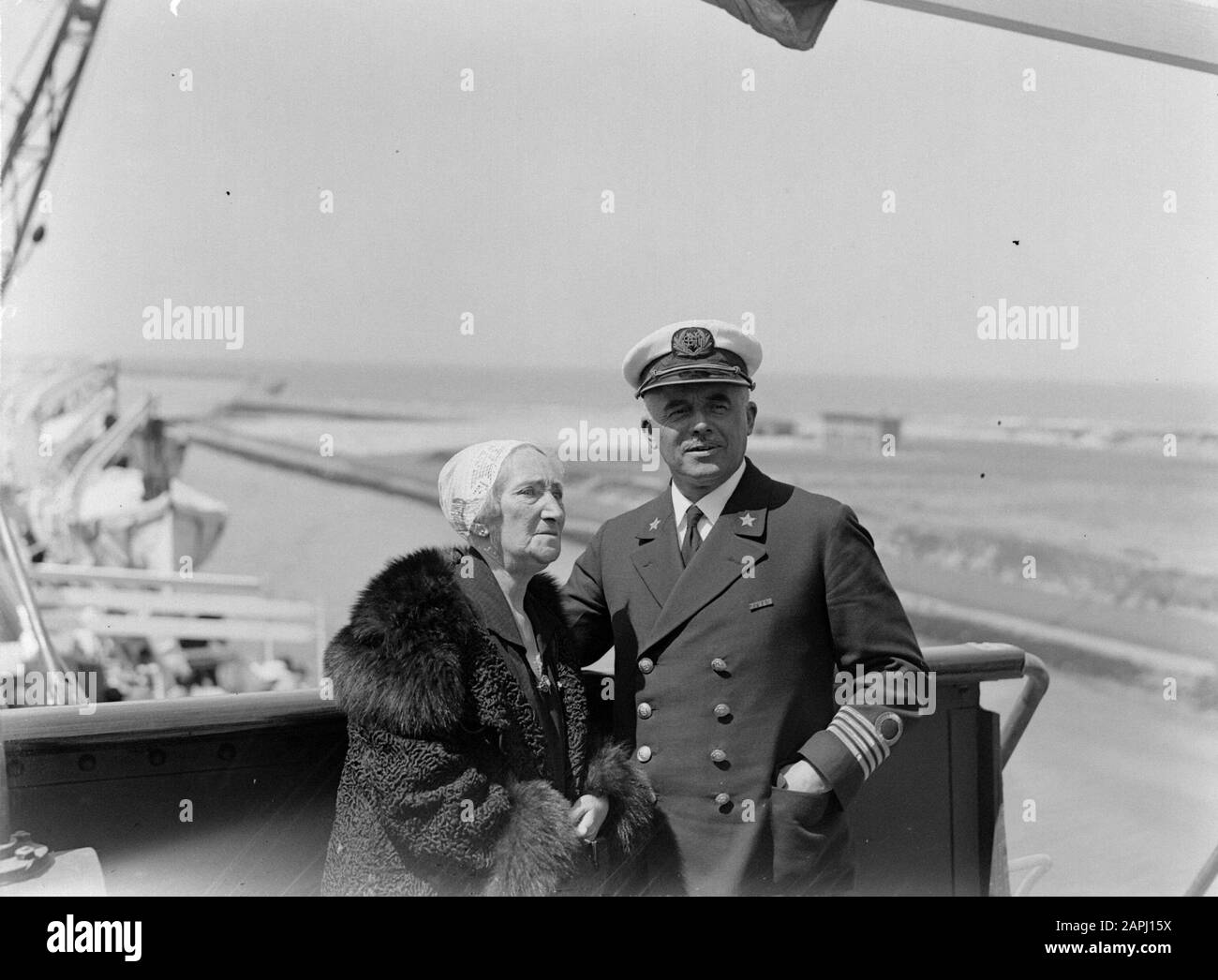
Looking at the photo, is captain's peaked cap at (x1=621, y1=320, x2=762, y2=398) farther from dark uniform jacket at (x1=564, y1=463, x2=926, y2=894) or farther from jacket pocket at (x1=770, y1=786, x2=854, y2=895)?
jacket pocket at (x1=770, y1=786, x2=854, y2=895)

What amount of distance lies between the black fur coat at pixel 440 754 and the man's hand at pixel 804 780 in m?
0.38

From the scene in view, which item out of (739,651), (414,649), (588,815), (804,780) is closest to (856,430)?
(739,651)

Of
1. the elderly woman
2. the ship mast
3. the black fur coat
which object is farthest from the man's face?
the ship mast

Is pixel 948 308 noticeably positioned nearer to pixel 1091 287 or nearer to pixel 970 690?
pixel 1091 287

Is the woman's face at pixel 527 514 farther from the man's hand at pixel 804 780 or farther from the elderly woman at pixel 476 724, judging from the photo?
the man's hand at pixel 804 780

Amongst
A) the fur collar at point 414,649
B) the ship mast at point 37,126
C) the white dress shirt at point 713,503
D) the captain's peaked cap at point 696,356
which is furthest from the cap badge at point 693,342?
the ship mast at point 37,126

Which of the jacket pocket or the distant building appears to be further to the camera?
the distant building

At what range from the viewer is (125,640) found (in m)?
3.38

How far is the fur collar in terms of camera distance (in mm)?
1899

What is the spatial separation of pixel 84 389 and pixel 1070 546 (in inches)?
98.5

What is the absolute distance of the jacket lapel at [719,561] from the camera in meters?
2.24

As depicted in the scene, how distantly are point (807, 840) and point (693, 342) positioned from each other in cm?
96

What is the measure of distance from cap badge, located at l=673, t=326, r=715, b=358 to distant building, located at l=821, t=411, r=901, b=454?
73cm
